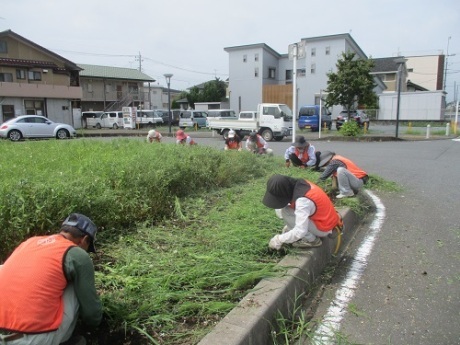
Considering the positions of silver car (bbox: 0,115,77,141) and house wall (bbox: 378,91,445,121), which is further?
house wall (bbox: 378,91,445,121)

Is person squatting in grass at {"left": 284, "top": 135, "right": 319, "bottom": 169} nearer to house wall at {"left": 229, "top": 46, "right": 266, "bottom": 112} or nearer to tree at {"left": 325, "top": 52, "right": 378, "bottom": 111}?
tree at {"left": 325, "top": 52, "right": 378, "bottom": 111}

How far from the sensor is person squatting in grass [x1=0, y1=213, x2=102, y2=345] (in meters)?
1.94

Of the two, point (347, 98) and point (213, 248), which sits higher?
point (347, 98)

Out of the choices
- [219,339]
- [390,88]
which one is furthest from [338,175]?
[390,88]

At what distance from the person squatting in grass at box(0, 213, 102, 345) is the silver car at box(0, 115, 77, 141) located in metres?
22.3

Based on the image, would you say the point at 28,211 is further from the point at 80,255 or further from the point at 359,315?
the point at 359,315

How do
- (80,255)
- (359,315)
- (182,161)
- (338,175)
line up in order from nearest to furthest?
(80,255), (359,315), (182,161), (338,175)

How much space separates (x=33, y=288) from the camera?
1972 mm

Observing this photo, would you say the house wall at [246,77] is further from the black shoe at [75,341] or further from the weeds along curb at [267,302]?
the black shoe at [75,341]

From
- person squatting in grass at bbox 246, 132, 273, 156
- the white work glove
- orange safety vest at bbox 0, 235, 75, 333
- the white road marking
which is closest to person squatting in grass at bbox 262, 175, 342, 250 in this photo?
the white work glove

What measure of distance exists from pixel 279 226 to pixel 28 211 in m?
2.47

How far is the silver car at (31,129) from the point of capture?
21.5 meters

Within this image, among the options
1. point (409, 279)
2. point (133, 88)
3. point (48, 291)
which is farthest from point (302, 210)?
point (133, 88)

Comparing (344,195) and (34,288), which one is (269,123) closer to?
(344,195)
